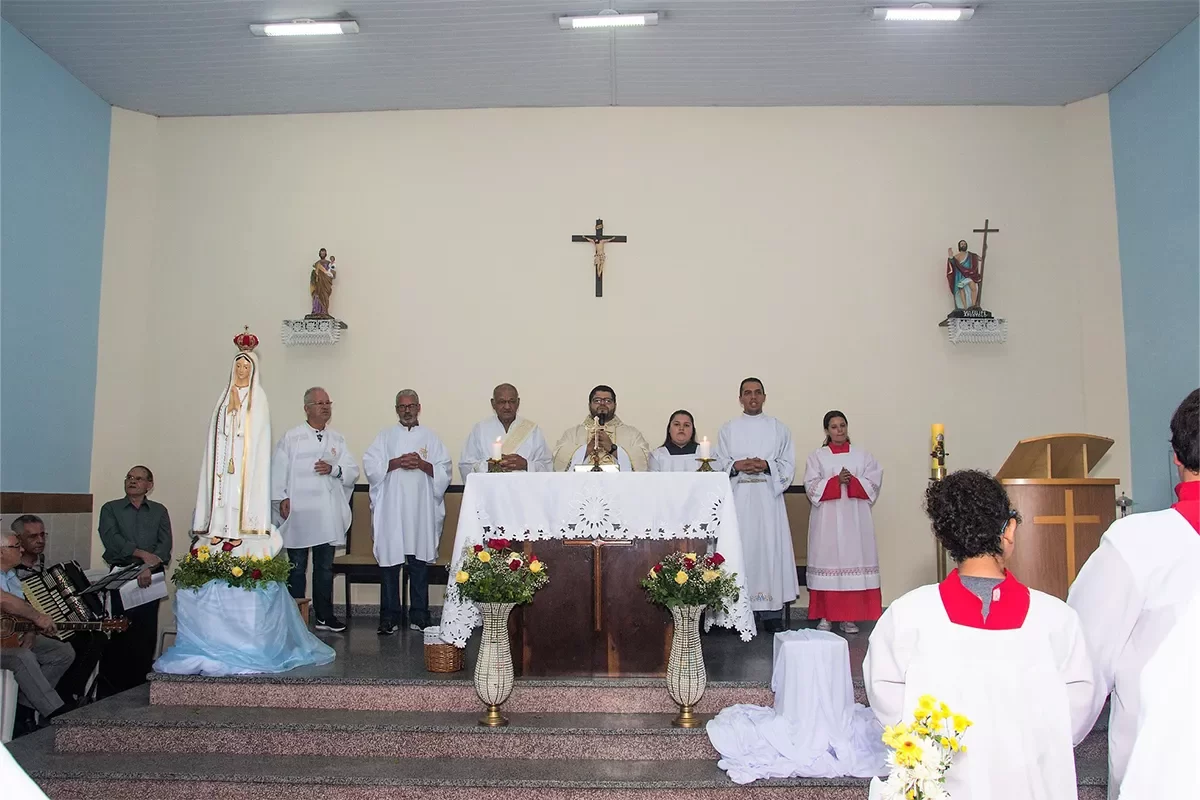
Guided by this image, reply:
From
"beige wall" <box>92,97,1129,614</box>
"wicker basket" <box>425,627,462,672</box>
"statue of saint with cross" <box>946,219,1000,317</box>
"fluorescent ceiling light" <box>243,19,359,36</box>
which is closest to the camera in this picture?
"wicker basket" <box>425,627,462,672</box>

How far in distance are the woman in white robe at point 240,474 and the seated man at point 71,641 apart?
112 cm

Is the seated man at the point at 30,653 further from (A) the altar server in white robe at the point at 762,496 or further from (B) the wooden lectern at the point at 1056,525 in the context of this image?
(B) the wooden lectern at the point at 1056,525

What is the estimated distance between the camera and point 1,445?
24.4ft

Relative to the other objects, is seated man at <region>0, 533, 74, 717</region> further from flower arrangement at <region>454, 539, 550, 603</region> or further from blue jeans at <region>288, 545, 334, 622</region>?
flower arrangement at <region>454, 539, 550, 603</region>

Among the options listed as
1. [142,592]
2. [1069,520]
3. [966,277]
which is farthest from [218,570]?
[966,277]

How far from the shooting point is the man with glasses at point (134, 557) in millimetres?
6836

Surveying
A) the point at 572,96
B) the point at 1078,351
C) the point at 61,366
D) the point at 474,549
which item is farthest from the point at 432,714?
the point at 1078,351

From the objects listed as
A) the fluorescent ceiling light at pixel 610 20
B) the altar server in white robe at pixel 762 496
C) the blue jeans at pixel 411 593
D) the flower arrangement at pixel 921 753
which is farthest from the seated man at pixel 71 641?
the flower arrangement at pixel 921 753

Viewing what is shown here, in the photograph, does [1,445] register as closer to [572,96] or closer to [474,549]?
[474,549]

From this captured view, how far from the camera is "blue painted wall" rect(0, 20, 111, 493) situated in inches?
301

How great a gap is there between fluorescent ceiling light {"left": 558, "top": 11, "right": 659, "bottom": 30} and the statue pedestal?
337cm

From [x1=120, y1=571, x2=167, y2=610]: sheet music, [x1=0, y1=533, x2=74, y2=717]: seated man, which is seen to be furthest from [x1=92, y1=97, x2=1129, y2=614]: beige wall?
[x1=0, y1=533, x2=74, y2=717]: seated man

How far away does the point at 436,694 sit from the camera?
5477 millimetres

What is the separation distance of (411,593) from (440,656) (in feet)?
6.39
